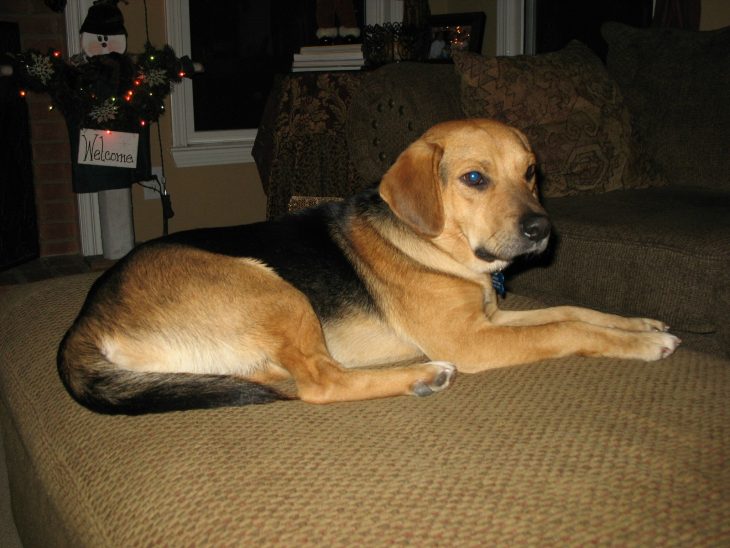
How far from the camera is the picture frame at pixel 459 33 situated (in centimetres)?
579

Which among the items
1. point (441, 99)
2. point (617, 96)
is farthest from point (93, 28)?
point (617, 96)

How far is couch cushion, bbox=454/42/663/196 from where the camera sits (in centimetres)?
341

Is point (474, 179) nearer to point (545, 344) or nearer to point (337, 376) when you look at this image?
point (545, 344)

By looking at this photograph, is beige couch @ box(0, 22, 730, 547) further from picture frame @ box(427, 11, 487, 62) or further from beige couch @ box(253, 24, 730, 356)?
picture frame @ box(427, 11, 487, 62)

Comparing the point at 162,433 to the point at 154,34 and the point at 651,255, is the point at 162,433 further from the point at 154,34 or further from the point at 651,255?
the point at 154,34

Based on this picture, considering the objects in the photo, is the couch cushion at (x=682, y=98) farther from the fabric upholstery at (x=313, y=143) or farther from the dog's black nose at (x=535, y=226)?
the dog's black nose at (x=535, y=226)

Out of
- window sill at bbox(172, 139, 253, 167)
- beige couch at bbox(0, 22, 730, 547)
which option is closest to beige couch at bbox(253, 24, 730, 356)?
beige couch at bbox(0, 22, 730, 547)

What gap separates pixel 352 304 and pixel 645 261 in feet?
4.05

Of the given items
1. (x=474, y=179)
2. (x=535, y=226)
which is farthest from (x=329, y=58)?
(x=535, y=226)

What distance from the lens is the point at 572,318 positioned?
258cm

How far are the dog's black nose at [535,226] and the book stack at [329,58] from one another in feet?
11.2

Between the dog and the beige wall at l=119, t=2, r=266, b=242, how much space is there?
4.00 meters

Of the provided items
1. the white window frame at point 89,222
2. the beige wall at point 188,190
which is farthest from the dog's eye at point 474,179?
the beige wall at point 188,190

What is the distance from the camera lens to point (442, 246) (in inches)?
95.3
